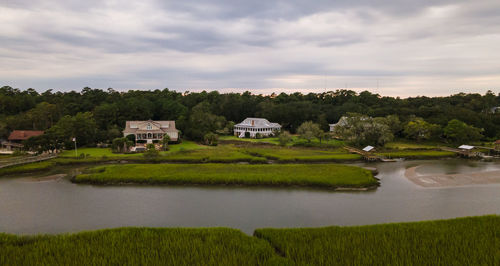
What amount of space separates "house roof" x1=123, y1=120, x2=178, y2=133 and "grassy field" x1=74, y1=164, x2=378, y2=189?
1631 centimetres

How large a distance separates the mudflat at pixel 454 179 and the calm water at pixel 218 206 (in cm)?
112

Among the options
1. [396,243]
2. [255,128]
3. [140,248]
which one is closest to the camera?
[140,248]

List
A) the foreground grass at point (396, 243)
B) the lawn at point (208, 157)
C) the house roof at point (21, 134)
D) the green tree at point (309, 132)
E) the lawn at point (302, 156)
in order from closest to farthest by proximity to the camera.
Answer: the foreground grass at point (396, 243), the lawn at point (208, 157), the lawn at point (302, 156), the house roof at point (21, 134), the green tree at point (309, 132)

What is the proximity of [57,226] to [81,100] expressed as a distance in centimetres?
4978

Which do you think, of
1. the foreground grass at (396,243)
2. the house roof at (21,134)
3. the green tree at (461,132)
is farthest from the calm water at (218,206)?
the green tree at (461,132)

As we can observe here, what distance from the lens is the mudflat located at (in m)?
23.1

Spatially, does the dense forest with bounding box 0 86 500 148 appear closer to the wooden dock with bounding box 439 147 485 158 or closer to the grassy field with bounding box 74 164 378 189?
the wooden dock with bounding box 439 147 485 158

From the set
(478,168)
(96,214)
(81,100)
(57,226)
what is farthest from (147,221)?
(81,100)

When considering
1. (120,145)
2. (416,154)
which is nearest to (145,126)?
(120,145)

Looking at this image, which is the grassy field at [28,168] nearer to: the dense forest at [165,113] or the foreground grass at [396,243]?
the dense forest at [165,113]

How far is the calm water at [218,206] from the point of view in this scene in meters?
15.4

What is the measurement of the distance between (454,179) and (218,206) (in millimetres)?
20411

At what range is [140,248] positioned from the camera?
1161cm

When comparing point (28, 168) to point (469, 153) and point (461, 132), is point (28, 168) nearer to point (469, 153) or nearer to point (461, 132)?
point (469, 153)
